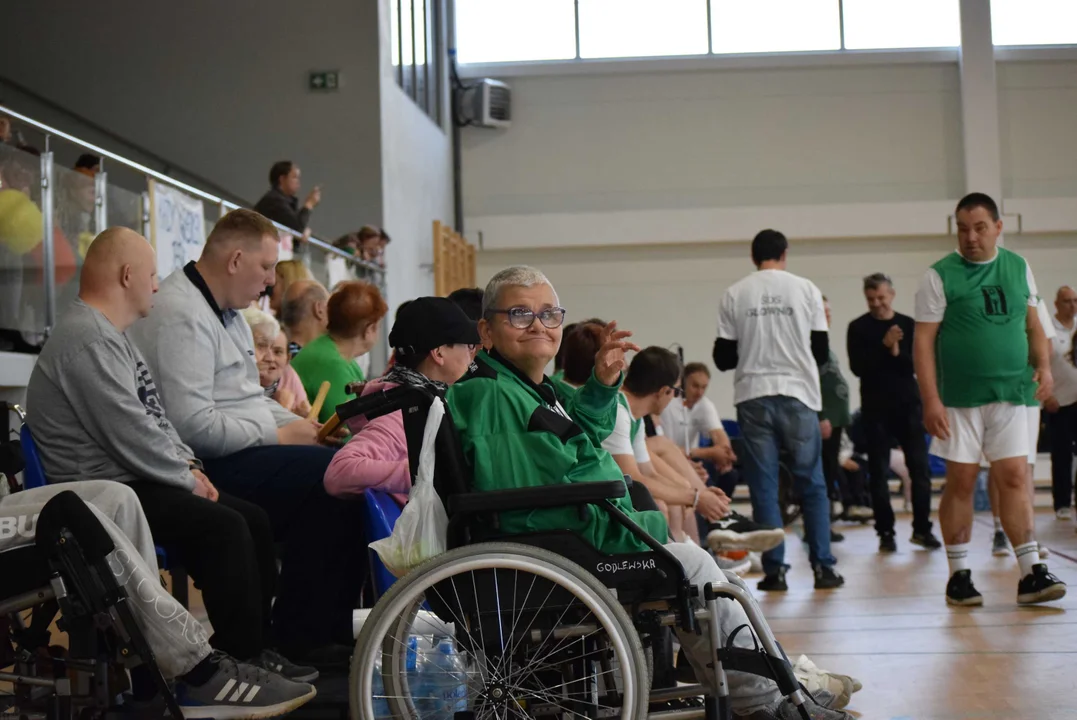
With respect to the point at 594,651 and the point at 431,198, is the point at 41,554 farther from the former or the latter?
the point at 431,198

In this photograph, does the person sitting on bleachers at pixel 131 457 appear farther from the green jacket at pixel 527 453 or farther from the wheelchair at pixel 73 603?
the green jacket at pixel 527 453

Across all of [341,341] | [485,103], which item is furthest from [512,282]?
[485,103]

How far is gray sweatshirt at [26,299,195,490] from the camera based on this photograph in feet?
8.58

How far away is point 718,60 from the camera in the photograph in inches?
507

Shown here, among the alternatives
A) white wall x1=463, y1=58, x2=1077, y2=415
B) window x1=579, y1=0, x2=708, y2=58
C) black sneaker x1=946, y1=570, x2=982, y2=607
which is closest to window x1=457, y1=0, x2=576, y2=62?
window x1=579, y1=0, x2=708, y2=58

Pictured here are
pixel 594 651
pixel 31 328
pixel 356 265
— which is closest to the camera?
pixel 594 651

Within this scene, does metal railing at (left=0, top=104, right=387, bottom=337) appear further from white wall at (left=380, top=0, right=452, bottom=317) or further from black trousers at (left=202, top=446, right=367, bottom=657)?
white wall at (left=380, top=0, right=452, bottom=317)

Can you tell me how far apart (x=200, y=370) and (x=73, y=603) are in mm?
943

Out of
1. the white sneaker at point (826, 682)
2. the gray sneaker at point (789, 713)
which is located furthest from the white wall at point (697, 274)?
the gray sneaker at point (789, 713)

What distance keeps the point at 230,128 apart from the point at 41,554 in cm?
780

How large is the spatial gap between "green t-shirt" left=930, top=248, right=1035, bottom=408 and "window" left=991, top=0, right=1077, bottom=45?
947 centimetres

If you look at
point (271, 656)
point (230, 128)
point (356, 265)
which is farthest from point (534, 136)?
point (271, 656)

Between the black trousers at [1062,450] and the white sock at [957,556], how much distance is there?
3.50 m

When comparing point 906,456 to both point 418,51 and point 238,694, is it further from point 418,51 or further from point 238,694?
point 418,51
